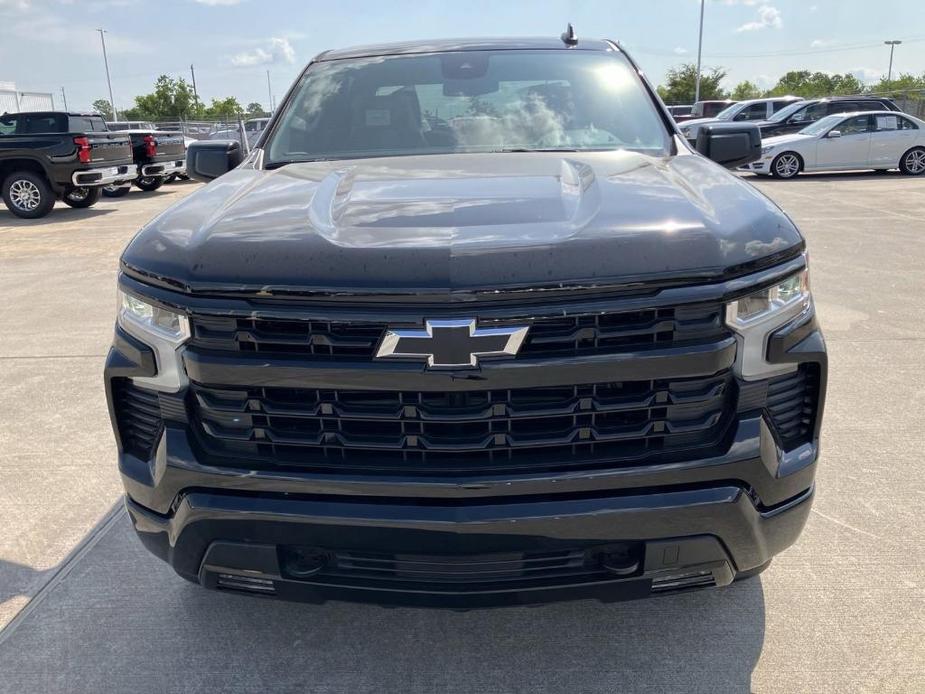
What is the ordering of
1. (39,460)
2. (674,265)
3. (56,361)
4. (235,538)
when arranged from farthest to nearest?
(56,361), (39,460), (235,538), (674,265)

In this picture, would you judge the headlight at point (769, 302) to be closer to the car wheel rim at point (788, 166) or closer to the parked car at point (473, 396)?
the parked car at point (473, 396)

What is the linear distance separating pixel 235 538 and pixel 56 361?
3994mm

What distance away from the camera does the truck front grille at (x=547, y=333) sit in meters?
1.80

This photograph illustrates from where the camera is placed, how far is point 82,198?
49.0 feet

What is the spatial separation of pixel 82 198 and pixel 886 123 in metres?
16.4

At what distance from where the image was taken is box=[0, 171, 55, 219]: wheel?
13430mm

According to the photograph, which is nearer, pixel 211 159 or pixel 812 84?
→ pixel 211 159

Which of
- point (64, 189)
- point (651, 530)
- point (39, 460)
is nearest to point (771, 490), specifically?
point (651, 530)

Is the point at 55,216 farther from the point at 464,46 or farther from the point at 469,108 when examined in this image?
the point at 469,108

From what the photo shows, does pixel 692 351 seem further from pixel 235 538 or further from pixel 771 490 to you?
pixel 235 538

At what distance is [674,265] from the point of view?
1813 millimetres

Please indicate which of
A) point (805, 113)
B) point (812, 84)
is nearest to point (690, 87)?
point (812, 84)

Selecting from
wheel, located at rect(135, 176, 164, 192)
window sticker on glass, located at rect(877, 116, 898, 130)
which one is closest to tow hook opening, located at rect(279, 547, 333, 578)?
wheel, located at rect(135, 176, 164, 192)

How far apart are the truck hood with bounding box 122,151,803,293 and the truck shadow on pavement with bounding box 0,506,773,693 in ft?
3.47
